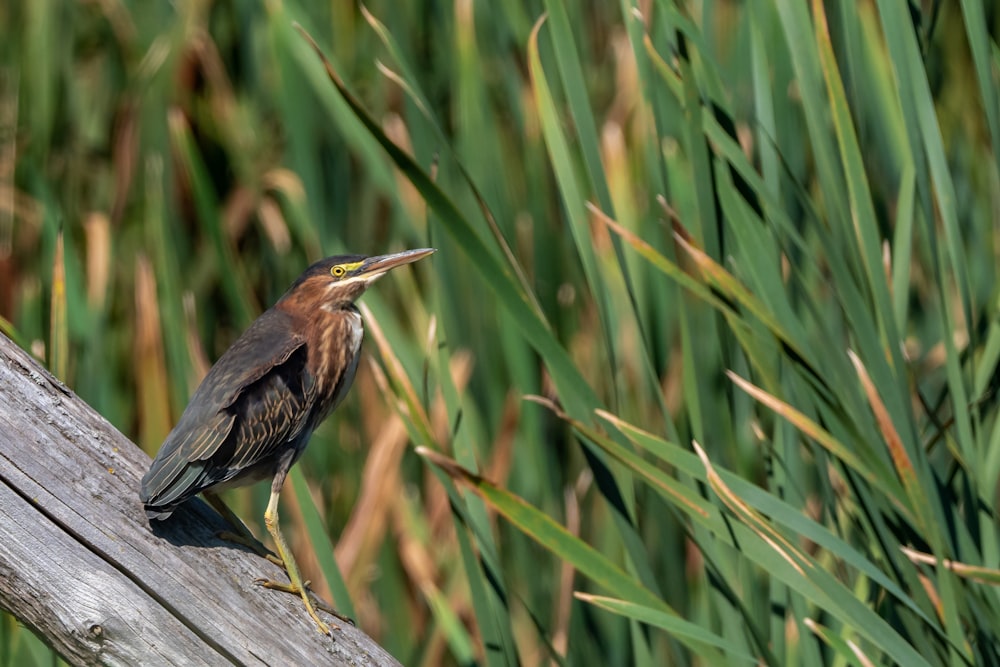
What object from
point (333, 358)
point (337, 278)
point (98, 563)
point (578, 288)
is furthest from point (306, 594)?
point (578, 288)

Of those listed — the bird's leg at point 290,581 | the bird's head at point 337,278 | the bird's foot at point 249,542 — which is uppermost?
the bird's head at point 337,278

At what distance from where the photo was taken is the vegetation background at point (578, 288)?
1500 mm

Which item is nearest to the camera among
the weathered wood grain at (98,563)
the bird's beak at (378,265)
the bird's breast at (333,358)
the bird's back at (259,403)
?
the weathered wood grain at (98,563)

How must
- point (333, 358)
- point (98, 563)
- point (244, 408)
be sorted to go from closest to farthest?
point (98, 563)
point (244, 408)
point (333, 358)

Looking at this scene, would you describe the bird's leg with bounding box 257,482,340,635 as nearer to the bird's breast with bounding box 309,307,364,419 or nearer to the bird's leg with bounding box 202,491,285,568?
the bird's leg with bounding box 202,491,285,568

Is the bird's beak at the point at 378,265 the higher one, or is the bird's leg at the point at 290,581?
the bird's beak at the point at 378,265

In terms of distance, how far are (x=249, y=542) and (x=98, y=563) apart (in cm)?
23

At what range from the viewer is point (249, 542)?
52.8 inches

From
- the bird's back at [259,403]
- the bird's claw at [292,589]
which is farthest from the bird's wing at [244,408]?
the bird's claw at [292,589]

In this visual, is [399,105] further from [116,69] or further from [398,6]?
[116,69]

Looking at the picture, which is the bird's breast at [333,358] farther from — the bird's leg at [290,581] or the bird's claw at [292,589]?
the bird's claw at [292,589]

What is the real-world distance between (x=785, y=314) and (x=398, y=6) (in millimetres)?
1393

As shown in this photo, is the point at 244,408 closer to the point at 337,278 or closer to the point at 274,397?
the point at 274,397

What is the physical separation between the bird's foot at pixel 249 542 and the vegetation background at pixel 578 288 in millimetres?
226
